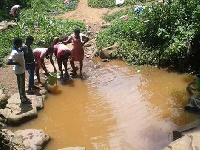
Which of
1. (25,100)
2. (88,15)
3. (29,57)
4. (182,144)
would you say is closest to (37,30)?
(88,15)

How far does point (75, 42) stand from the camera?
942 centimetres

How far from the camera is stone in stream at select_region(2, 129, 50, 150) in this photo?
647cm

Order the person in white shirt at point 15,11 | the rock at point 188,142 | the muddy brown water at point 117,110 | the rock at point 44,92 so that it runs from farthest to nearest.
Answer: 1. the person in white shirt at point 15,11
2. the rock at point 44,92
3. the muddy brown water at point 117,110
4. the rock at point 188,142

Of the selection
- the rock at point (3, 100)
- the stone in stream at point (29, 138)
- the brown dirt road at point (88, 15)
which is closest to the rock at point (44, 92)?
the rock at point (3, 100)

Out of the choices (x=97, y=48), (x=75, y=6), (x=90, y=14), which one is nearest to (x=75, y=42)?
(x=97, y=48)

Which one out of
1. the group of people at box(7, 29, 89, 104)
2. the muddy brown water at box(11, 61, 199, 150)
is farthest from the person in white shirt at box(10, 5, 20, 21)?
the muddy brown water at box(11, 61, 199, 150)

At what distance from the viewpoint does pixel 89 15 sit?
50.4 feet

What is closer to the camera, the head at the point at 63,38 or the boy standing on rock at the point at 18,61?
the boy standing on rock at the point at 18,61

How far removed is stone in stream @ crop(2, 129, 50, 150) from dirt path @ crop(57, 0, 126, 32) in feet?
25.1

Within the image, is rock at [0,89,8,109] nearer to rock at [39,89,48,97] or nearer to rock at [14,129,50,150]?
rock at [39,89,48,97]

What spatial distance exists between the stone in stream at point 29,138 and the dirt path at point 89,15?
25.1 ft

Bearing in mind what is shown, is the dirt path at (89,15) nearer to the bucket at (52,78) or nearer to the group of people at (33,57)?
→ the group of people at (33,57)

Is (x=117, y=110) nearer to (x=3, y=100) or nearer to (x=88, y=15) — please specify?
(x=3, y=100)

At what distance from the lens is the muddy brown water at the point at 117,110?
6809 millimetres
